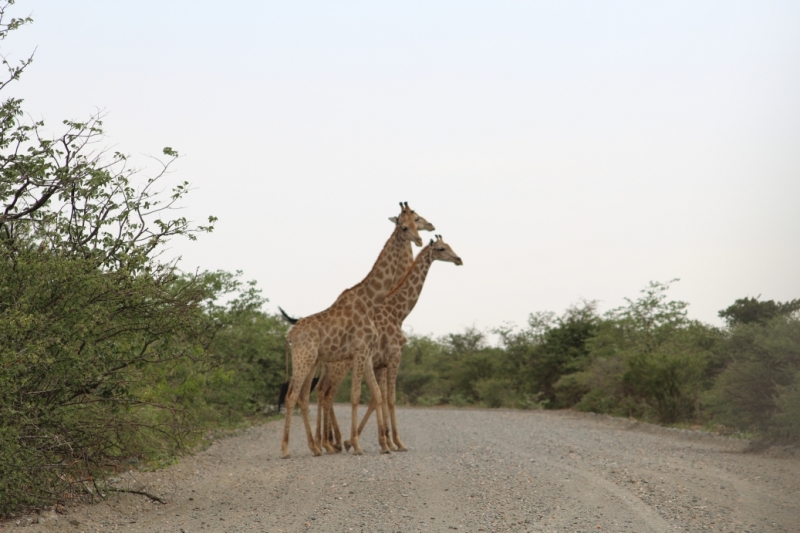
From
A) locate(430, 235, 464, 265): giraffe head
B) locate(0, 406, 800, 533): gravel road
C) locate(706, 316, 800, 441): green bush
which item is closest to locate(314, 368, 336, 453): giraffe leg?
locate(0, 406, 800, 533): gravel road

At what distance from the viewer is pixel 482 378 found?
4106 centimetres

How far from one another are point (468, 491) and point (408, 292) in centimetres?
656

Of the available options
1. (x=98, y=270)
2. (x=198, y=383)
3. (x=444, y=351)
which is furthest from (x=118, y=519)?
(x=444, y=351)

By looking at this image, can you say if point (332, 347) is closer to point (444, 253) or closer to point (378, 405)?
point (378, 405)

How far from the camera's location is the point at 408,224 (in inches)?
630

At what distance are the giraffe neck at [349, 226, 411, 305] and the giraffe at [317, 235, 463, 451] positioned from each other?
0.55 ft

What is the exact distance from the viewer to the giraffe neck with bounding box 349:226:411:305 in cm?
1577

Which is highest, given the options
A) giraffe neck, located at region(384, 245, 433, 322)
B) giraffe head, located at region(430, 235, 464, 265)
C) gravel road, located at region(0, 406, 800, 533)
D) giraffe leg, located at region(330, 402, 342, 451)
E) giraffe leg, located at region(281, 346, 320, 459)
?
giraffe head, located at region(430, 235, 464, 265)

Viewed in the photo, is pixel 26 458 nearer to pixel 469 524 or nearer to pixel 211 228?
pixel 211 228

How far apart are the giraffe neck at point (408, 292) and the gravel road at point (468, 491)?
2502mm

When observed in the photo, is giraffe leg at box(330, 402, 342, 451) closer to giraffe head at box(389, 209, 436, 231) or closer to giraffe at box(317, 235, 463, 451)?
giraffe at box(317, 235, 463, 451)

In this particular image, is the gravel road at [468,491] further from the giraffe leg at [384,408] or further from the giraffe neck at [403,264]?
the giraffe neck at [403,264]

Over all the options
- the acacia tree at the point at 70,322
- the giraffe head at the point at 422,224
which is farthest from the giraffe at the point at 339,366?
the acacia tree at the point at 70,322

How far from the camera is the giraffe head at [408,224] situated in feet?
52.5
